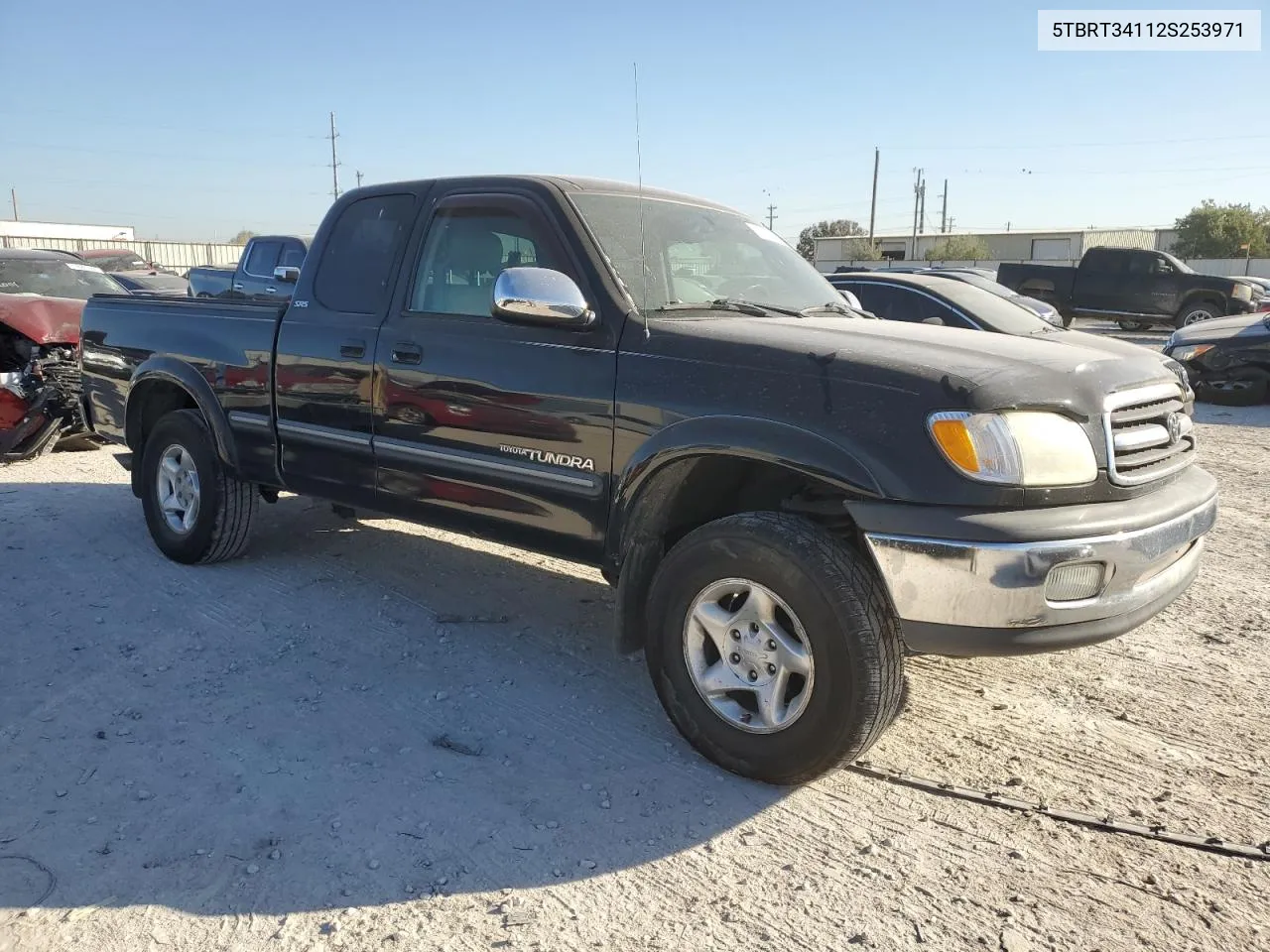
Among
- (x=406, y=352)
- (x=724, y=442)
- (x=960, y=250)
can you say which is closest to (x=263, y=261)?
(x=406, y=352)

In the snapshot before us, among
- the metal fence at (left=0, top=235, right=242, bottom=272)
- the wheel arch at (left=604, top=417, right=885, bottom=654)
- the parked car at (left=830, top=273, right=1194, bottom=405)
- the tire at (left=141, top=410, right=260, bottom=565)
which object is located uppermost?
the metal fence at (left=0, top=235, right=242, bottom=272)

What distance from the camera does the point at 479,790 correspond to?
3.10 metres

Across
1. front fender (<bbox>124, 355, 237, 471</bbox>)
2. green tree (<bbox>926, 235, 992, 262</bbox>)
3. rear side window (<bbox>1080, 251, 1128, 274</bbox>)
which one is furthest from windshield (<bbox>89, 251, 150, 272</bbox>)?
green tree (<bbox>926, 235, 992, 262</bbox>)

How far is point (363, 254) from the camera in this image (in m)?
4.50

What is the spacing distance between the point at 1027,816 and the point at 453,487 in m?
2.45

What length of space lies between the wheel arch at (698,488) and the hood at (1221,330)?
10.8 meters

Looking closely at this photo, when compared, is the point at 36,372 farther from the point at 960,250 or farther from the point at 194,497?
the point at 960,250

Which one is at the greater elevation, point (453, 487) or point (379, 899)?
point (453, 487)

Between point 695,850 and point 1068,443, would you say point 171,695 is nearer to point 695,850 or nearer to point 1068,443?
point 695,850

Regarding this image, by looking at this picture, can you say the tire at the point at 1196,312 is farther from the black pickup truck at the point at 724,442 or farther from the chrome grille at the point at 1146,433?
the chrome grille at the point at 1146,433

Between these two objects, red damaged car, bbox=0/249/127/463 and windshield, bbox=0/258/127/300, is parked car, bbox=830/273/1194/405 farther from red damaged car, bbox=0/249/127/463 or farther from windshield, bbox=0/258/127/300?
windshield, bbox=0/258/127/300

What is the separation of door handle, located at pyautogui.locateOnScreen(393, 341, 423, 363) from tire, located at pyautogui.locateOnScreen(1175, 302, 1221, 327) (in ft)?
71.8

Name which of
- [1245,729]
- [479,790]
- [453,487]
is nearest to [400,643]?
[453,487]

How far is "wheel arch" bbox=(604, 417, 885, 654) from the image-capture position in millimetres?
2963
